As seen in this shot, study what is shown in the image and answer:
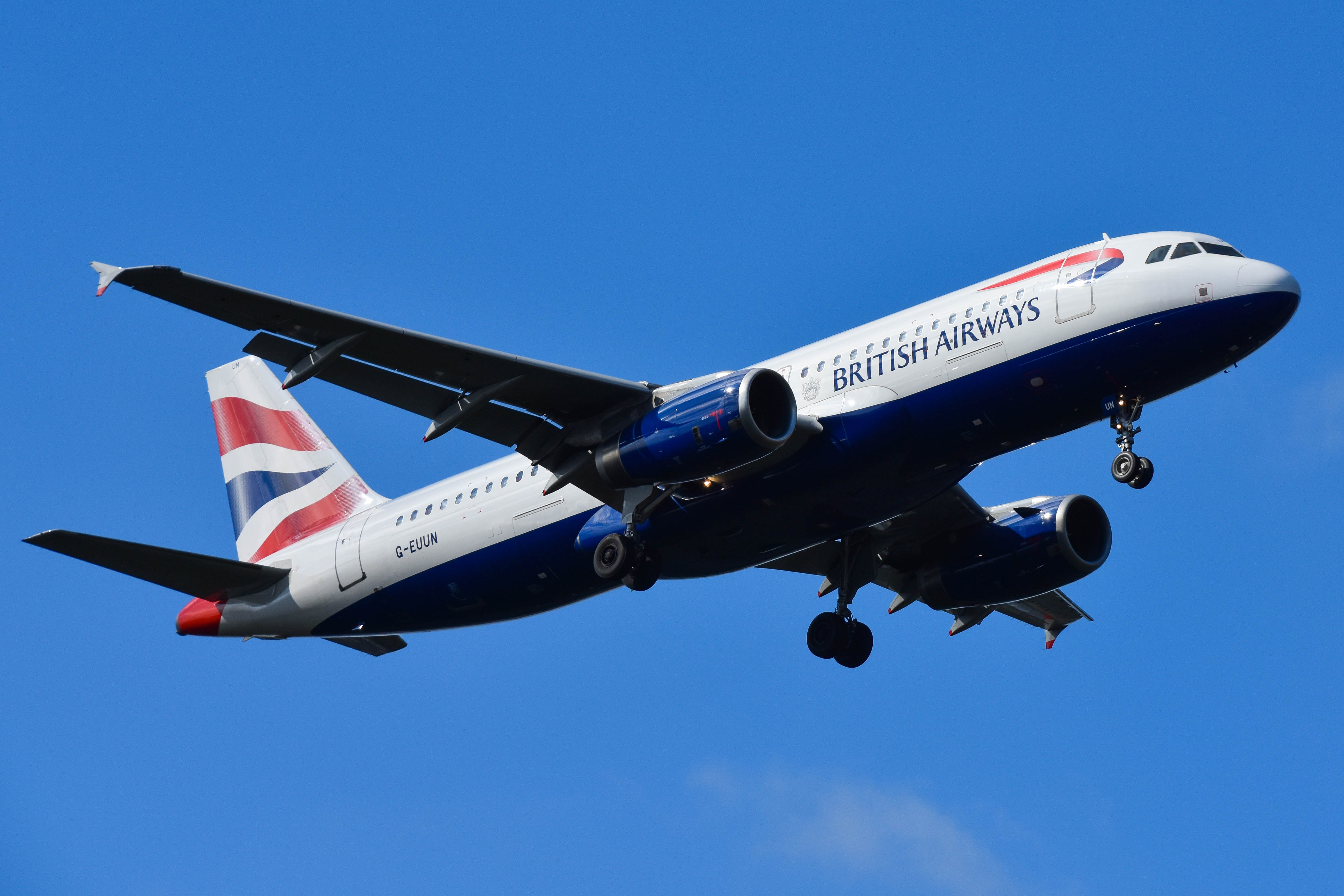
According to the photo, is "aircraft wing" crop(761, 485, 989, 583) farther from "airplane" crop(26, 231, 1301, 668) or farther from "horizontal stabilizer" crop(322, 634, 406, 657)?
"horizontal stabilizer" crop(322, 634, 406, 657)

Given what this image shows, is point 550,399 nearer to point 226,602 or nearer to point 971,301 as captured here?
point 971,301

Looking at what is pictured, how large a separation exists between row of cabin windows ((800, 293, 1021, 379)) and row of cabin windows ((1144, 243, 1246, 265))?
15 cm

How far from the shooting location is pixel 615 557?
26.8m

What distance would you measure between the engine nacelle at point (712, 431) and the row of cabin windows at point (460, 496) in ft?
13.2

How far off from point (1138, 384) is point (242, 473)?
2193 centimetres

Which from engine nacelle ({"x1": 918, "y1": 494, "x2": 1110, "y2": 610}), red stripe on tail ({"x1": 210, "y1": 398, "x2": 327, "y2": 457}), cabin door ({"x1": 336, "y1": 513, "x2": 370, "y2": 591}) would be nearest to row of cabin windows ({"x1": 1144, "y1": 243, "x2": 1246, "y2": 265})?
engine nacelle ({"x1": 918, "y1": 494, "x2": 1110, "y2": 610})

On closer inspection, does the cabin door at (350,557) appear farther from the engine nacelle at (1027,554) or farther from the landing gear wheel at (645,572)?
the engine nacelle at (1027,554)

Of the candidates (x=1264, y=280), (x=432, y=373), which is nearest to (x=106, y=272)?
(x=432, y=373)

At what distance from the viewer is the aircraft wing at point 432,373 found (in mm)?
23750

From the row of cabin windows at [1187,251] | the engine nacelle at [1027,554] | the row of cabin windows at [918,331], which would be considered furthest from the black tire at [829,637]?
the row of cabin windows at [1187,251]

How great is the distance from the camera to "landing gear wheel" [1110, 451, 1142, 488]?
933 inches

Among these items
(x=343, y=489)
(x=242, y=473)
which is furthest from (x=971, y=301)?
(x=242, y=473)

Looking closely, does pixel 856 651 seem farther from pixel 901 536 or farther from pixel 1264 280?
pixel 1264 280

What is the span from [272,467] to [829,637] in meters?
14.4
